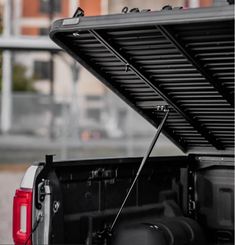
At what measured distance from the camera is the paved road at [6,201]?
912 cm

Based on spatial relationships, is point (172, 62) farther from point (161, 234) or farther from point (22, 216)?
point (22, 216)

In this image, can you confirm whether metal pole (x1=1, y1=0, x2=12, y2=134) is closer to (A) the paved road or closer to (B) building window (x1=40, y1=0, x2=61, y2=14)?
(B) building window (x1=40, y1=0, x2=61, y2=14)

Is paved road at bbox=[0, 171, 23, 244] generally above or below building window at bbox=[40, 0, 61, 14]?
below

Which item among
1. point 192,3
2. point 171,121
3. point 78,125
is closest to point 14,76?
point 78,125

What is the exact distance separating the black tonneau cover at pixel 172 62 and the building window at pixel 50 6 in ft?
62.2

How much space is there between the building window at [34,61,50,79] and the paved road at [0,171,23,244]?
11069 millimetres

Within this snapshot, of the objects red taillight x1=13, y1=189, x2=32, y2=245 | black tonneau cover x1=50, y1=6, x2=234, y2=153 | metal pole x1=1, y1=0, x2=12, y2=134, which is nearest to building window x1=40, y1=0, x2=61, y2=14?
metal pole x1=1, y1=0, x2=12, y2=134

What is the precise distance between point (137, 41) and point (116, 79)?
2.15ft

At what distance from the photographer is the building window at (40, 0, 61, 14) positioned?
2365cm

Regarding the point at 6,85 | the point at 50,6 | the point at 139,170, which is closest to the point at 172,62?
the point at 139,170

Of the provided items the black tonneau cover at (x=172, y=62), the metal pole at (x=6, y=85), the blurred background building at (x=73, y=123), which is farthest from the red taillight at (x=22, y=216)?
the metal pole at (x=6, y=85)

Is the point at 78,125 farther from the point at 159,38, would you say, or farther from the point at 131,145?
the point at 159,38

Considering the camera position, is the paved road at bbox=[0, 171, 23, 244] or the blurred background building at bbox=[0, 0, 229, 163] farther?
the blurred background building at bbox=[0, 0, 229, 163]

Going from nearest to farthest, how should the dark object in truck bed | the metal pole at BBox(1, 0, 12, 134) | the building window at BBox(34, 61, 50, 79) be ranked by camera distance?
the dark object in truck bed
the metal pole at BBox(1, 0, 12, 134)
the building window at BBox(34, 61, 50, 79)
